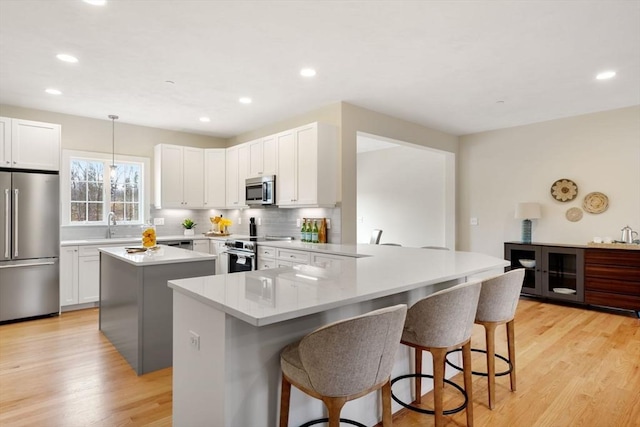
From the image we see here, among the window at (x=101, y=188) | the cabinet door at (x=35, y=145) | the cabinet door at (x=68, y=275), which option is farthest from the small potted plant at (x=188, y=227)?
the cabinet door at (x=35, y=145)

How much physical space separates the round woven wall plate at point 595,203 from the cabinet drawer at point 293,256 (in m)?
3.91

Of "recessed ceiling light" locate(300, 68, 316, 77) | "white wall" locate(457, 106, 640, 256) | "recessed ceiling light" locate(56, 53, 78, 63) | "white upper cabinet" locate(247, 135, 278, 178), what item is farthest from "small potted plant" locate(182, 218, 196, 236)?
"white wall" locate(457, 106, 640, 256)

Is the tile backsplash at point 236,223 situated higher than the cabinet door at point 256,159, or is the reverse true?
the cabinet door at point 256,159

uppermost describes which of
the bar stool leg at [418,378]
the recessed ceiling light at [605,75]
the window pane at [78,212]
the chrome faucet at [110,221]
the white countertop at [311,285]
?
the recessed ceiling light at [605,75]

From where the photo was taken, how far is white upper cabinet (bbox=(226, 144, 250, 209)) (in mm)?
5621

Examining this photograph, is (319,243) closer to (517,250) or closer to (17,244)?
(517,250)

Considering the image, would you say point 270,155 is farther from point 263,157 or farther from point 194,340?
point 194,340

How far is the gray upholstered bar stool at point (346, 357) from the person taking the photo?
4.24 ft

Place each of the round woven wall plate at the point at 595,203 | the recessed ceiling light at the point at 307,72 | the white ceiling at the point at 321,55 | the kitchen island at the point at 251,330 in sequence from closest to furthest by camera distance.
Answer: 1. the kitchen island at the point at 251,330
2. the white ceiling at the point at 321,55
3. the recessed ceiling light at the point at 307,72
4. the round woven wall plate at the point at 595,203

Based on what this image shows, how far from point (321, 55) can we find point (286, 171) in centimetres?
191

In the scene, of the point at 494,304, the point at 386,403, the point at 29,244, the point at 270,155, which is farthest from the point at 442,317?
the point at 29,244

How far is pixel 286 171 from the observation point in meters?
4.79

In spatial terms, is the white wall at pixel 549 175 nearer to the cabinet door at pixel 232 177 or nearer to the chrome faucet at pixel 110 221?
the cabinet door at pixel 232 177

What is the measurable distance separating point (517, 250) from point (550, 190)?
0.99 m
